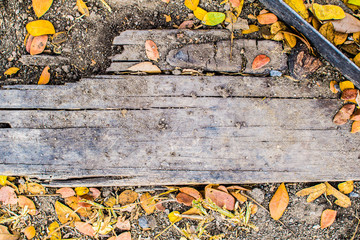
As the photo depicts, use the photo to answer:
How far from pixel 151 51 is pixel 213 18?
570 mm

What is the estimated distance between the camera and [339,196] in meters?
2.06

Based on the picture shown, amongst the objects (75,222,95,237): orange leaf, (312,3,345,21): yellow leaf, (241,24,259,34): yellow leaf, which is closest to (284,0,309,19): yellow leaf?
(312,3,345,21): yellow leaf

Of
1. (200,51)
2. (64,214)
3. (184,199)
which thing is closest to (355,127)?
(200,51)

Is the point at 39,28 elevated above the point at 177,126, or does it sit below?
above

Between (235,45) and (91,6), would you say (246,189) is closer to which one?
(235,45)

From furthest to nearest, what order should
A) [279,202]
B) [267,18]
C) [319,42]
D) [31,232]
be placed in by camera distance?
[31,232] → [279,202] → [267,18] → [319,42]

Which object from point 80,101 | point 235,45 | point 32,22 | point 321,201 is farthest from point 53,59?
point 321,201

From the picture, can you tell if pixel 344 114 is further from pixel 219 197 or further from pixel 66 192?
pixel 66 192

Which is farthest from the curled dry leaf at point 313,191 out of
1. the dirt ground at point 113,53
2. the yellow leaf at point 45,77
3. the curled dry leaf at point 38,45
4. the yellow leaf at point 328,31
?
the curled dry leaf at point 38,45

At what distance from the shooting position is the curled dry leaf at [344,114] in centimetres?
178

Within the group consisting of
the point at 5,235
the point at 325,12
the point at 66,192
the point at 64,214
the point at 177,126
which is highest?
the point at 325,12

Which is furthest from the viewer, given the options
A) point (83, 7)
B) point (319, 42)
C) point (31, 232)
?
point (31, 232)

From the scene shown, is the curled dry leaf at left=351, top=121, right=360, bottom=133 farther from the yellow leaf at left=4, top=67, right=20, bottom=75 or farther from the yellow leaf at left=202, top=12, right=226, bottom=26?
the yellow leaf at left=4, top=67, right=20, bottom=75

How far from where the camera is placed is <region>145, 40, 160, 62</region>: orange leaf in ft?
5.94
